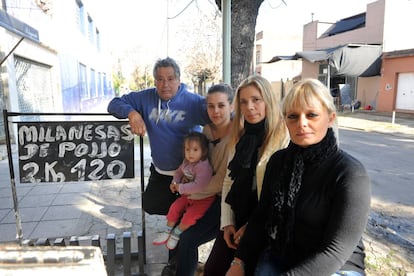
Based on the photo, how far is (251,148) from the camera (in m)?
1.94

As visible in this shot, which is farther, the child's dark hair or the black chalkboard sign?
the black chalkboard sign

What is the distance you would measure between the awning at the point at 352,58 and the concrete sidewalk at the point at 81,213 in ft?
42.2

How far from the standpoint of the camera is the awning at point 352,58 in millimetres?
15508

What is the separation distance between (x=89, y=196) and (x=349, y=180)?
4130 millimetres

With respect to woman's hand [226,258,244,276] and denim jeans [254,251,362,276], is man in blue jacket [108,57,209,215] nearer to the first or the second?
woman's hand [226,258,244,276]

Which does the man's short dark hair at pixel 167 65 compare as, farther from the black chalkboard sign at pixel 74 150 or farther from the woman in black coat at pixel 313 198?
the woman in black coat at pixel 313 198

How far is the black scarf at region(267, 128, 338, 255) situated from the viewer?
1520 mm

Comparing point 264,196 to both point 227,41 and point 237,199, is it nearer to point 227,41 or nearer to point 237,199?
point 237,199

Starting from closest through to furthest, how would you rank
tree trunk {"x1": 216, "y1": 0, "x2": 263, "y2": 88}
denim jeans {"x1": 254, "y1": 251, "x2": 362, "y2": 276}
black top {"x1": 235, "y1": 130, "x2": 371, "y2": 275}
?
1. black top {"x1": 235, "y1": 130, "x2": 371, "y2": 275}
2. denim jeans {"x1": 254, "y1": 251, "x2": 362, "y2": 276}
3. tree trunk {"x1": 216, "y1": 0, "x2": 263, "y2": 88}

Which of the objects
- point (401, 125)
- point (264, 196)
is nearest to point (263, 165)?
point (264, 196)

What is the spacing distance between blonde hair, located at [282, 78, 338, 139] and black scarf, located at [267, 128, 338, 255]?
118mm

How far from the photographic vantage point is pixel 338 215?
4.55ft

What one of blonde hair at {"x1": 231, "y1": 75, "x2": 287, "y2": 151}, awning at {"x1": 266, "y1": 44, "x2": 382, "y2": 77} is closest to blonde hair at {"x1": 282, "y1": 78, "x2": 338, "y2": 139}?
blonde hair at {"x1": 231, "y1": 75, "x2": 287, "y2": 151}

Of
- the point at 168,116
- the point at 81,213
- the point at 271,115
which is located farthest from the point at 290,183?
the point at 81,213
